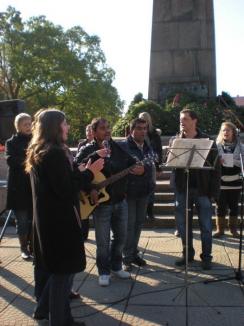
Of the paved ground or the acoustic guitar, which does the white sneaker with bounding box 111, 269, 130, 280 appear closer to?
the paved ground

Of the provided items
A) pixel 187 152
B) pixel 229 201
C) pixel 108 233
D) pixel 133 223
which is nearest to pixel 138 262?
pixel 133 223

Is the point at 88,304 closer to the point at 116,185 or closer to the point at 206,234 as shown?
the point at 116,185

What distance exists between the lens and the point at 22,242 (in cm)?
651

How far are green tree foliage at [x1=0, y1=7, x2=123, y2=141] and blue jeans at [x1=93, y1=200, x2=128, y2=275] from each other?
32033 millimetres

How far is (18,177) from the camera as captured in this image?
6258mm

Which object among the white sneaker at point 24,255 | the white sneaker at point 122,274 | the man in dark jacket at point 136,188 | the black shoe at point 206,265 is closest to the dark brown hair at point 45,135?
the man in dark jacket at point 136,188

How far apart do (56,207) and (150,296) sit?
Result: 6.18 feet

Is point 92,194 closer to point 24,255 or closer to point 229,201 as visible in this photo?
point 24,255

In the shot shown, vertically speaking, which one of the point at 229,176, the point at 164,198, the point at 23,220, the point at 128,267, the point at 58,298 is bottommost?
the point at 58,298

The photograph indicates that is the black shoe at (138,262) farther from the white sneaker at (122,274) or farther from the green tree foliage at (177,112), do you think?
the green tree foliage at (177,112)

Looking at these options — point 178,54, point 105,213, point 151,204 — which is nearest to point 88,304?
point 105,213

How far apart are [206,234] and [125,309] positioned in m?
1.68

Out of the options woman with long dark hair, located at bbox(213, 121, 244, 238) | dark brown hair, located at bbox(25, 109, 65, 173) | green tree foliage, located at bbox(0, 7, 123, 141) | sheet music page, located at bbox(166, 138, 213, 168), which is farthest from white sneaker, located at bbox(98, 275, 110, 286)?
green tree foliage, located at bbox(0, 7, 123, 141)

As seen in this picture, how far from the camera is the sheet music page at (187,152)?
16.8 feet
